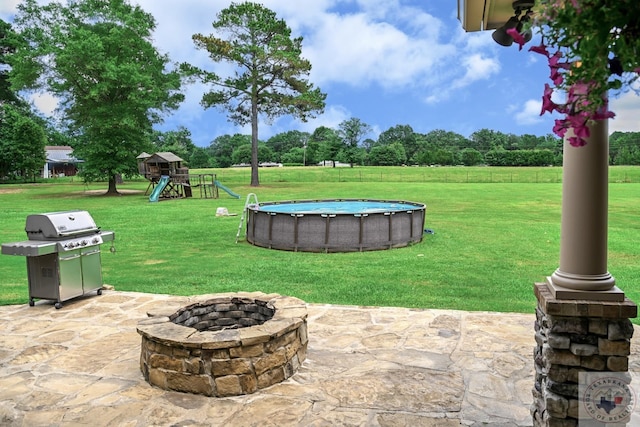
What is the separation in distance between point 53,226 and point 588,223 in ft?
18.5

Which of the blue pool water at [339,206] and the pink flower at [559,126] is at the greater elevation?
the pink flower at [559,126]

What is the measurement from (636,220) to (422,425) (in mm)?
14562

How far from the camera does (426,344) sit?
15.0 ft

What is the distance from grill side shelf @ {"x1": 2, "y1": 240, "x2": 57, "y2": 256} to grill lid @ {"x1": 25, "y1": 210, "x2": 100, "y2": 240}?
20 centimetres

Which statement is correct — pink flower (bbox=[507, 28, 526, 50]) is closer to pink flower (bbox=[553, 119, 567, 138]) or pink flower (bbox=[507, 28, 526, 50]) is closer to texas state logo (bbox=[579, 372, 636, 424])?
pink flower (bbox=[553, 119, 567, 138])

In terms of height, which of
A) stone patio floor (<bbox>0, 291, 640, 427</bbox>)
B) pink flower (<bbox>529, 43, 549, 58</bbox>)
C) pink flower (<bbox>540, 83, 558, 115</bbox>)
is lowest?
stone patio floor (<bbox>0, 291, 640, 427</bbox>)

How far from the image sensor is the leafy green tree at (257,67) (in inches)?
1142

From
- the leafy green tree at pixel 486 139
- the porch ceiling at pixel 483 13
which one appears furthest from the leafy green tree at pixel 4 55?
the leafy green tree at pixel 486 139

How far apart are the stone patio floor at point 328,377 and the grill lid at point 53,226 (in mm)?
978

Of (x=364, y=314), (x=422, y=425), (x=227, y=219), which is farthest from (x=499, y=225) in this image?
(x=422, y=425)

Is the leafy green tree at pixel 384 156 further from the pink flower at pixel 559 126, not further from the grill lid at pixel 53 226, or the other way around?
the pink flower at pixel 559 126

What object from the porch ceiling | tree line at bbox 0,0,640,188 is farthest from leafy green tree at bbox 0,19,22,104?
the porch ceiling

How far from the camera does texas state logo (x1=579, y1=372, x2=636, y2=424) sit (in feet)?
8.34

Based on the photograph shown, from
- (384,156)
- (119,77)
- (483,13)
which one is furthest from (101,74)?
(384,156)
